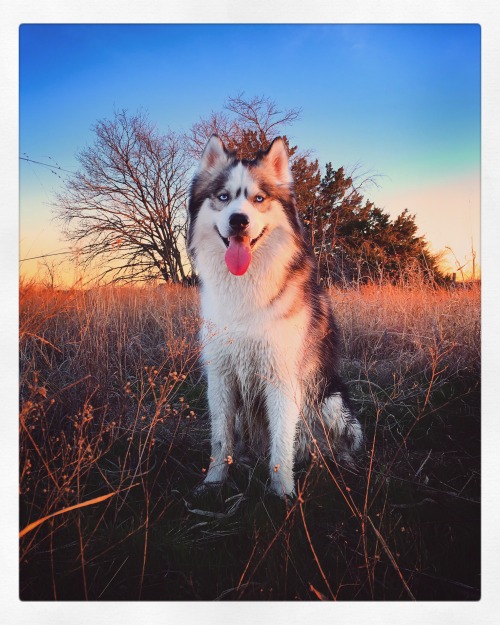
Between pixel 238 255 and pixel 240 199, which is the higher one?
pixel 240 199

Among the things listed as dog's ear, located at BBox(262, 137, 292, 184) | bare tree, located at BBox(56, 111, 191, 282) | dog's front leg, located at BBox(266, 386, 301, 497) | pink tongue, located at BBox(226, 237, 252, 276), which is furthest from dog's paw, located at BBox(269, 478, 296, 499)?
dog's ear, located at BBox(262, 137, 292, 184)

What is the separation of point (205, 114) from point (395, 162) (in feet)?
3.27

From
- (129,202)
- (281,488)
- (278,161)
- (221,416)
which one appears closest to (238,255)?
(278,161)

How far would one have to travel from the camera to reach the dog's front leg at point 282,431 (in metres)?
2.38

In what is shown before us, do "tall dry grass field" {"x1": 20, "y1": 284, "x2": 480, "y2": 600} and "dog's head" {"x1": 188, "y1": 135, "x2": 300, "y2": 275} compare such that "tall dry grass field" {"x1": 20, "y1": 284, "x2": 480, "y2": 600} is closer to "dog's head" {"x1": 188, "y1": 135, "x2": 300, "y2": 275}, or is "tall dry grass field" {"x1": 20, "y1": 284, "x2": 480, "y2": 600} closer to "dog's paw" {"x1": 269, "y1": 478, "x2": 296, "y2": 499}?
"dog's paw" {"x1": 269, "y1": 478, "x2": 296, "y2": 499}

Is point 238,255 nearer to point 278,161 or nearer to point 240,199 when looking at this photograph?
point 240,199

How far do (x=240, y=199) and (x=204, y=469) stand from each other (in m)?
1.23

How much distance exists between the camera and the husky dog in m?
2.37

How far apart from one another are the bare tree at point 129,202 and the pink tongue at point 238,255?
32 centimetres

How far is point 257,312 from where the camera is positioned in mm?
2436

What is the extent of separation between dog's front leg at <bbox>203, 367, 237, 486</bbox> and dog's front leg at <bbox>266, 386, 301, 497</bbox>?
204 mm

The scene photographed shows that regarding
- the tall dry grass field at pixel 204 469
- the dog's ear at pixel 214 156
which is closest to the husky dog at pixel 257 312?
the dog's ear at pixel 214 156
